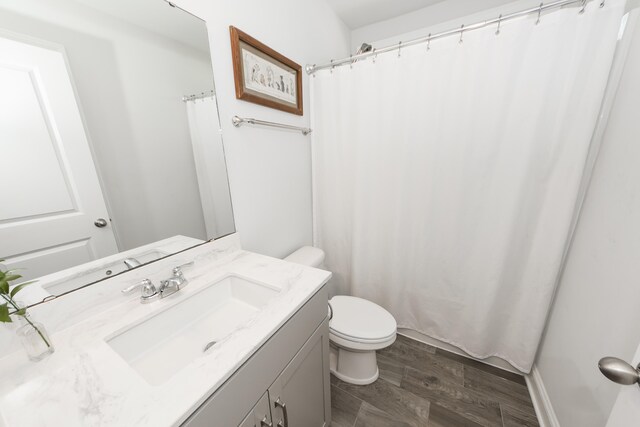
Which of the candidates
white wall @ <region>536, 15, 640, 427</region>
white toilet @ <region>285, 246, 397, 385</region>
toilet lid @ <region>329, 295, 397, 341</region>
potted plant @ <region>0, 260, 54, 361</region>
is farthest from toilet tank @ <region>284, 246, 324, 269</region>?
white wall @ <region>536, 15, 640, 427</region>

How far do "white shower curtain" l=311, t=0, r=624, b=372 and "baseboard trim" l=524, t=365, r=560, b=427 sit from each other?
0.07 meters

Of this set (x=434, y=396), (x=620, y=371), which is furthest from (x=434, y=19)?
(x=434, y=396)

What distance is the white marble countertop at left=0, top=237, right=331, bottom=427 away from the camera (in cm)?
48

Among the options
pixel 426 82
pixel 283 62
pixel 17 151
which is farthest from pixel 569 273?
pixel 17 151

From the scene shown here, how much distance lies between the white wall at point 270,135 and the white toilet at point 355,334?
0.30m

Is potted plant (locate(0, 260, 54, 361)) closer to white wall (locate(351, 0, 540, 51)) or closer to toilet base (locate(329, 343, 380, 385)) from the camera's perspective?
toilet base (locate(329, 343, 380, 385))

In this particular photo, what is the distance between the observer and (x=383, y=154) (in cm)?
153

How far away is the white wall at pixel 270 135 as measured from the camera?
107 centimetres

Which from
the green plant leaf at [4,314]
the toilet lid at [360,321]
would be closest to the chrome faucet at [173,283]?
the green plant leaf at [4,314]

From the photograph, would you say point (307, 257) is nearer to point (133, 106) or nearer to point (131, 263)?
point (131, 263)

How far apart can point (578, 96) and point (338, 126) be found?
3.90 ft

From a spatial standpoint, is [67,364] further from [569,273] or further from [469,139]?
[569,273]

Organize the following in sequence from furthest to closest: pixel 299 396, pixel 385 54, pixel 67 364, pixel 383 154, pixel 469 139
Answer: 1. pixel 383 154
2. pixel 385 54
3. pixel 469 139
4. pixel 299 396
5. pixel 67 364

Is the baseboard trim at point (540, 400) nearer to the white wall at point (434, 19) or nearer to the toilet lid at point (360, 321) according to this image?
the toilet lid at point (360, 321)
